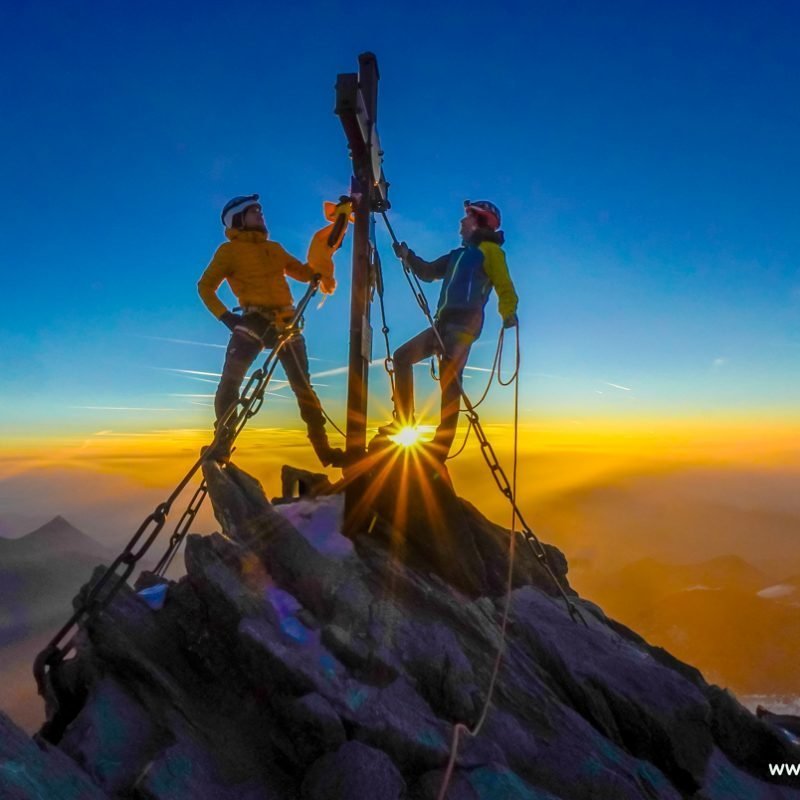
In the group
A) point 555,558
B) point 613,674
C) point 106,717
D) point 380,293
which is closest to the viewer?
point 106,717

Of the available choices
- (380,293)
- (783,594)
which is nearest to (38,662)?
(380,293)

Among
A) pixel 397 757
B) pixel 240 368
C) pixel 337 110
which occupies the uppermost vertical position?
pixel 337 110

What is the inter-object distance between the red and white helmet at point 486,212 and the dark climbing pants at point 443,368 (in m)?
1.96

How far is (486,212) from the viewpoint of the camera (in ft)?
27.4

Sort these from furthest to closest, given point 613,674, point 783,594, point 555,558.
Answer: point 783,594 < point 555,558 < point 613,674

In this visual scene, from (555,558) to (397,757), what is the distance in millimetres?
7063

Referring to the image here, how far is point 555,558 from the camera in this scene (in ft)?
35.1

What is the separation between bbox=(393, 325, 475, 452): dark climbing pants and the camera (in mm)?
7980

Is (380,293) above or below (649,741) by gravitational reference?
above

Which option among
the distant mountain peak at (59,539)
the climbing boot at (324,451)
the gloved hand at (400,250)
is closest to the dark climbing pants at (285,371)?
the climbing boot at (324,451)

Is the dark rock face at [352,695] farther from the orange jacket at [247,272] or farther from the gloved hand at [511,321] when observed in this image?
Result: the gloved hand at [511,321]

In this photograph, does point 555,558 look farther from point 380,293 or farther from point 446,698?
point 380,293

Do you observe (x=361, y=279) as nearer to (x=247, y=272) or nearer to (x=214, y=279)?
(x=247, y=272)

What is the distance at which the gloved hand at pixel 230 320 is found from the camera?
7.41 meters
